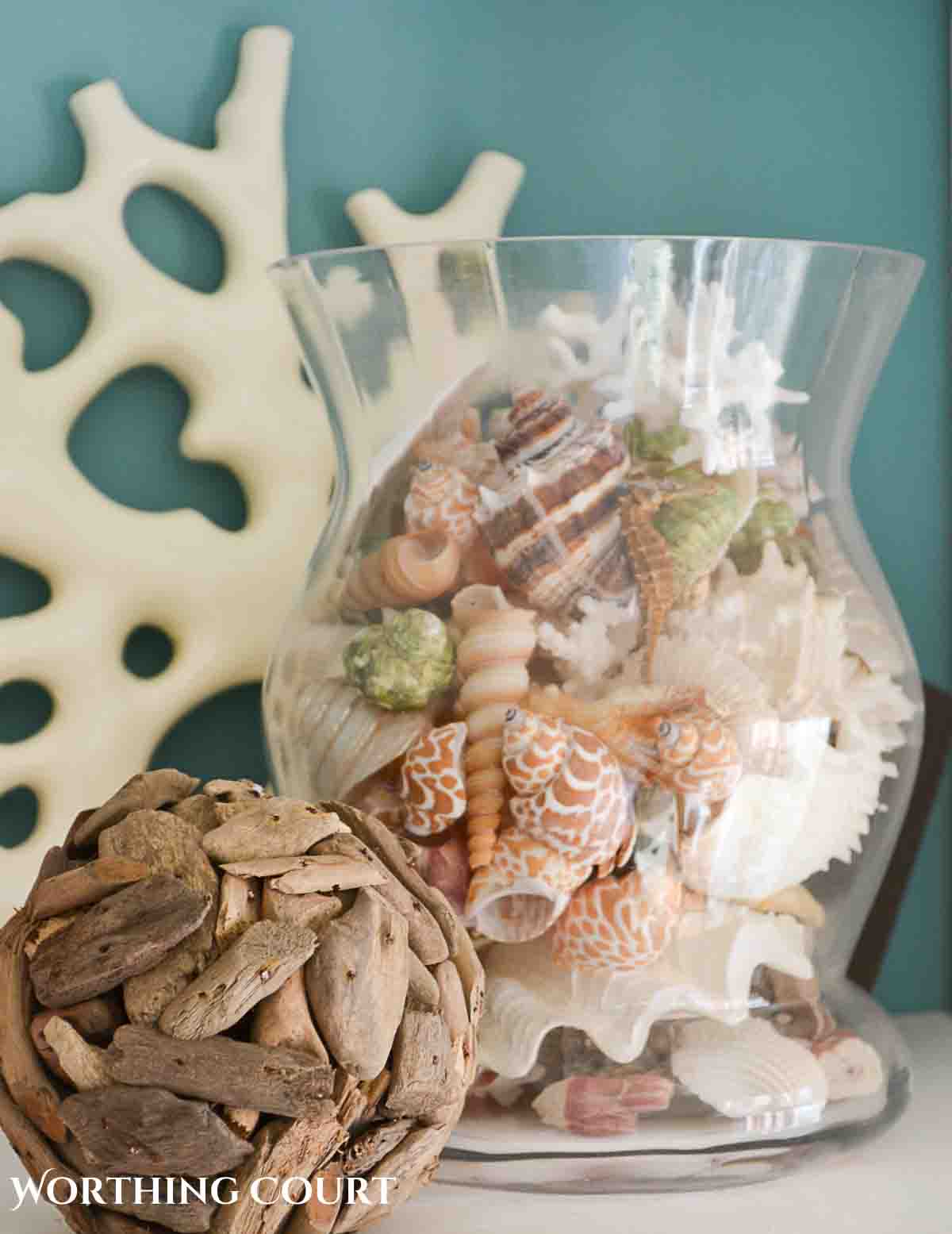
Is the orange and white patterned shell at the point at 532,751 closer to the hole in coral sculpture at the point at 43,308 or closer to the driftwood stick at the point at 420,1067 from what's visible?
the driftwood stick at the point at 420,1067

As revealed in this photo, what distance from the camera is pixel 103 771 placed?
0.83 meters

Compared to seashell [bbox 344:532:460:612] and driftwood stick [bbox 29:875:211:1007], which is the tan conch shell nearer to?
seashell [bbox 344:532:460:612]

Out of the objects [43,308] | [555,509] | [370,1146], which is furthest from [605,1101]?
[43,308]

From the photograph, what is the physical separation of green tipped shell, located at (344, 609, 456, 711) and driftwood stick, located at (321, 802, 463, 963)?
0.26 feet

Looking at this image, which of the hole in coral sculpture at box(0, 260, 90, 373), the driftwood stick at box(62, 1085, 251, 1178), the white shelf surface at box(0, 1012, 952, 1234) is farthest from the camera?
the hole in coral sculpture at box(0, 260, 90, 373)

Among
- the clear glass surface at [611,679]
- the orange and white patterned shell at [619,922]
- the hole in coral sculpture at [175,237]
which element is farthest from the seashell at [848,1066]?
the hole in coral sculpture at [175,237]

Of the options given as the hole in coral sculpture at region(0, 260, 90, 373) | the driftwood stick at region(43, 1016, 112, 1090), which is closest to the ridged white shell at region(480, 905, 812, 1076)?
the driftwood stick at region(43, 1016, 112, 1090)

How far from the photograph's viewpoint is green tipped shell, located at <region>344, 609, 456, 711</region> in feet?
2.06

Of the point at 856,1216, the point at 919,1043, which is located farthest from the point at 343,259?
the point at 919,1043

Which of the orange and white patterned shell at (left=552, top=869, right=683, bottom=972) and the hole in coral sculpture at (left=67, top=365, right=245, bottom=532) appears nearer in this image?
the orange and white patterned shell at (left=552, top=869, right=683, bottom=972)

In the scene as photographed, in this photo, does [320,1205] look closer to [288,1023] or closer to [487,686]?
[288,1023]

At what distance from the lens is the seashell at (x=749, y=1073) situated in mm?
644

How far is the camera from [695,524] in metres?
0.63

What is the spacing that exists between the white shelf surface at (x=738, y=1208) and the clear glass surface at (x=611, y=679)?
1 centimetres
